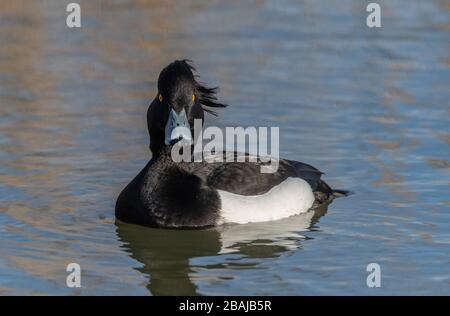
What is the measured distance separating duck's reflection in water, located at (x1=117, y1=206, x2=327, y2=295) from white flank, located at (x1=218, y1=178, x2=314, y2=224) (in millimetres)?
93

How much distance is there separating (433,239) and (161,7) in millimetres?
9701

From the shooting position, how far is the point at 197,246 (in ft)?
36.5

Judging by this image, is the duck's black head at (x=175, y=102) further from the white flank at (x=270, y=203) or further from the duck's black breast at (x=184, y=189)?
the white flank at (x=270, y=203)

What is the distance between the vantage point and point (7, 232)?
11258 mm

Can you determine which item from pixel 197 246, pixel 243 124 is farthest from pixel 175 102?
pixel 243 124

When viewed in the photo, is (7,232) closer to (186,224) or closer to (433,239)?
(186,224)

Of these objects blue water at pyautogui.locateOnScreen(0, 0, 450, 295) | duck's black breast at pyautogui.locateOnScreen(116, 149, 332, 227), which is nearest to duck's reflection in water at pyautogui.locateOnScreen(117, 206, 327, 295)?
blue water at pyautogui.locateOnScreen(0, 0, 450, 295)

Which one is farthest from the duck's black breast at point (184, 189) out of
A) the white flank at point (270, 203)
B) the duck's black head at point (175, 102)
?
the duck's black head at point (175, 102)

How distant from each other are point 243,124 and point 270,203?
298 cm

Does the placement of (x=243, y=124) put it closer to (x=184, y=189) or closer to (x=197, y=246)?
(x=184, y=189)

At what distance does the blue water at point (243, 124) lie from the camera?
34.2 feet

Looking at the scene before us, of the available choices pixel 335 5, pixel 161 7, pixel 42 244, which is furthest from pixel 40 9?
pixel 42 244

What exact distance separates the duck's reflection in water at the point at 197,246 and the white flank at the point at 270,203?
93 millimetres

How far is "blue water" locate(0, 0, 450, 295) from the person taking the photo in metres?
10.4
